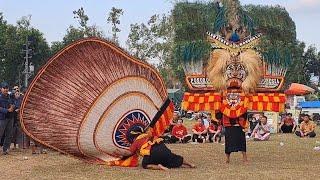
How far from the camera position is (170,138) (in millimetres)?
16562

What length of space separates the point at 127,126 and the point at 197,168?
1.37 m

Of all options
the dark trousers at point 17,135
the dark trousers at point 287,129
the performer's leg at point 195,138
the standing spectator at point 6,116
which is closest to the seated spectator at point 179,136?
the performer's leg at point 195,138

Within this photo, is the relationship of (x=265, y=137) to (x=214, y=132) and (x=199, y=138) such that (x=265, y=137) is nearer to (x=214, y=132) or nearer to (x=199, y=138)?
(x=214, y=132)

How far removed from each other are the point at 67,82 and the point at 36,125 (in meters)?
0.86

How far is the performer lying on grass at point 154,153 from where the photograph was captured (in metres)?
9.77

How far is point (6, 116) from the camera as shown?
12750mm

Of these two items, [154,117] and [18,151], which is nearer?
[154,117]

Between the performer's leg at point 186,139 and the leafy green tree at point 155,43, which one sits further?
the leafy green tree at point 155,43

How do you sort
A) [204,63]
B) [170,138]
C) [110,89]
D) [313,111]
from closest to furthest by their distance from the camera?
[110,89], [204,63], [170,138], [313,111]

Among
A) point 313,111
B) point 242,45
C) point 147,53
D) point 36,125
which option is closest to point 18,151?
point 36,125

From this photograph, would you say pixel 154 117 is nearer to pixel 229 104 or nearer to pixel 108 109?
pixel 108 109

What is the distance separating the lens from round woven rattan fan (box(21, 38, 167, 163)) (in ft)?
32.6

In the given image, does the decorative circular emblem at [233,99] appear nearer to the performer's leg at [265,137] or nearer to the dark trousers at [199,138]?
the dark trousers at [199,138]

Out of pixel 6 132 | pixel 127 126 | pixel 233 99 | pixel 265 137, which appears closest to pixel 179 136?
pixel 265 137
